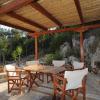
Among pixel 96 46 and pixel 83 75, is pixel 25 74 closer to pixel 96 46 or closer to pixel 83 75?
pixel 83 75

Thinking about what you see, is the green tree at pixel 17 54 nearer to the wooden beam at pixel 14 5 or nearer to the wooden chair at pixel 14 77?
the wooden chair at pixel 14 77

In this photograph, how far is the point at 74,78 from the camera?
3688 millimetres

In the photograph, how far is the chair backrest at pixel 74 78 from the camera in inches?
141

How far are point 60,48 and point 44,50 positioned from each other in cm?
198

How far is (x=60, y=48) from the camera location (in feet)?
40.2

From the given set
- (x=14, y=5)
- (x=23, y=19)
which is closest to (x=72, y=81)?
(x=14, y=5)

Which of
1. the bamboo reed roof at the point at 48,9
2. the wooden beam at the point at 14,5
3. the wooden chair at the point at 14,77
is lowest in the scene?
the wooden chair at the point at 14,77

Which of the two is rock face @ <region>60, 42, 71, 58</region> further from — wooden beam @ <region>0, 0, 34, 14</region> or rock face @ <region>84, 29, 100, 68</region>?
wooden beam @ <region>0, 0, 34, 14</region>

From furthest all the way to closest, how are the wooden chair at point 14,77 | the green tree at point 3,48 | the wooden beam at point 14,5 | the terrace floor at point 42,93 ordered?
the green tree at point 3,48 → the wooden chair at point 14,77 → the terrace floor at point 42,93 → the wooden beam at point 14,5

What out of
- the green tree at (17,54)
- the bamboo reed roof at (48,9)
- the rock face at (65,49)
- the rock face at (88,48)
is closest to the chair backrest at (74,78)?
the bamboo reed roof at (48,9)

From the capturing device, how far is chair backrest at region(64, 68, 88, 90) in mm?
3582

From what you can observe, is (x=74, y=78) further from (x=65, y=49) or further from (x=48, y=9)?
(x=65, y=49)

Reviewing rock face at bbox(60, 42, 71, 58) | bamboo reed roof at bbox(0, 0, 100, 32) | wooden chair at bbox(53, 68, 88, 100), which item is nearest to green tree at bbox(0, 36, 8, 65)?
rock face at bbox(60, 42, 71, 58)

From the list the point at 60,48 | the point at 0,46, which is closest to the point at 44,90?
the point at 60,48
